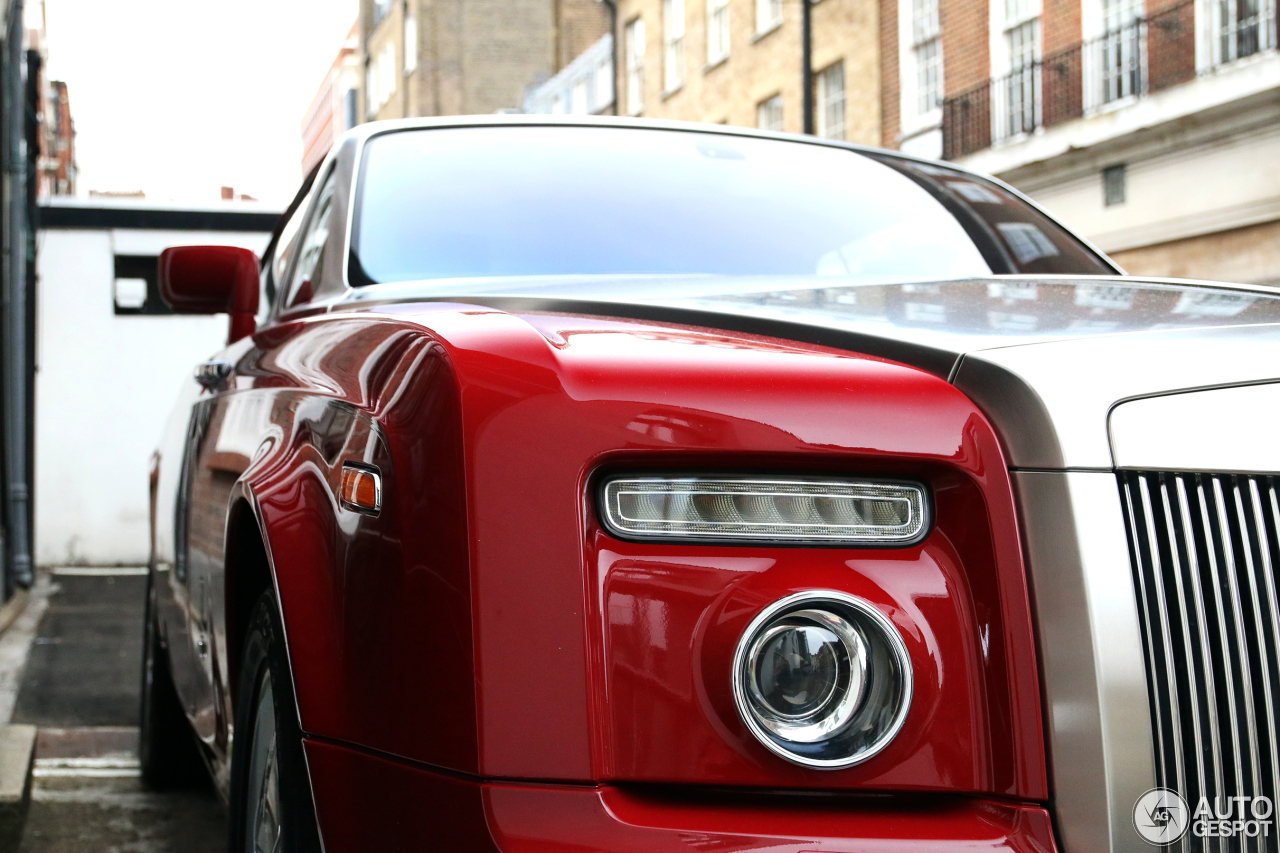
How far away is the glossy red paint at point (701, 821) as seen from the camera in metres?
1.29

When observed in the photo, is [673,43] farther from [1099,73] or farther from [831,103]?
[1099,73]

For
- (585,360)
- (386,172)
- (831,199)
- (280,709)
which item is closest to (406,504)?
(585,360)

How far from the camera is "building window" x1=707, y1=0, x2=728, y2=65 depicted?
28281mm

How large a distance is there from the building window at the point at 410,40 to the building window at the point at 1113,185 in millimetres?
37373

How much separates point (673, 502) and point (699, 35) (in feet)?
95.6

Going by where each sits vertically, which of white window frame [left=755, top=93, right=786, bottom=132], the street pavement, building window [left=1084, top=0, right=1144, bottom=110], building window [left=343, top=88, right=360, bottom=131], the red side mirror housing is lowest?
the street pavement

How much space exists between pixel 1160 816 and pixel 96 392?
1331 centimetres

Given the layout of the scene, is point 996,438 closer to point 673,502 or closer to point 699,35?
point 673,502

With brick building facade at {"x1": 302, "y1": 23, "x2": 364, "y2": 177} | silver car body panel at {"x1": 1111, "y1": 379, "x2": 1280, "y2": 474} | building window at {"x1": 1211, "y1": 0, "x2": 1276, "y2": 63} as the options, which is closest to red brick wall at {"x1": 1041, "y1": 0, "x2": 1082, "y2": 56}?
building window at {"x1": 1211, "y1": 0, "x2": 1276, "y2": 63}

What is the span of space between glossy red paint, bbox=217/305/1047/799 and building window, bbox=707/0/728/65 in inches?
1091

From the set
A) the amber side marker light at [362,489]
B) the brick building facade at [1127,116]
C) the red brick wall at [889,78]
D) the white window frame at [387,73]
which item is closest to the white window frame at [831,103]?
the red brick wall at [889,78]

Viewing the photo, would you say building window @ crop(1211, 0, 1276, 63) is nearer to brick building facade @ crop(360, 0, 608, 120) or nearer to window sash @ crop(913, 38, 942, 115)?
window sash @ crop(913, 38, 942, 115)

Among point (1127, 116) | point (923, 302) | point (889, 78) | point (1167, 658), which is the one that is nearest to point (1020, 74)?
point (1127, 116)

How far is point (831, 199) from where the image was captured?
3012mm
